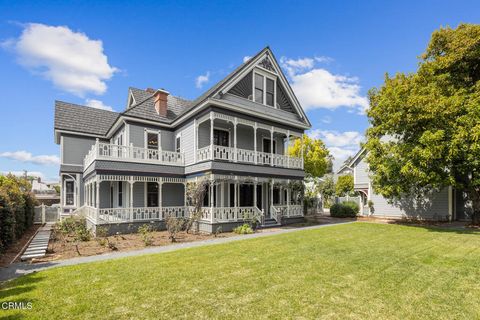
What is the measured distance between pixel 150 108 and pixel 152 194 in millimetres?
6098

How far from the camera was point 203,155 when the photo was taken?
15.6 meters

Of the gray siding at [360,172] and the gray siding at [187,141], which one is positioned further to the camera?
the gray siding at [360,172]

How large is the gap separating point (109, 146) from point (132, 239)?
5650 millimetres

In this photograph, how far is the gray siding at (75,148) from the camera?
70.3ft

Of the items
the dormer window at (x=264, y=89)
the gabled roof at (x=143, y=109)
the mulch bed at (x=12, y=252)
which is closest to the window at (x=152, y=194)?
the gabled roof at (x=143, y=109)

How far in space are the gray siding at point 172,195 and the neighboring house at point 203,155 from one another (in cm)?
7

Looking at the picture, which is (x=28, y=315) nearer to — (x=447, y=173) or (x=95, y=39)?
(x=95, y=39)

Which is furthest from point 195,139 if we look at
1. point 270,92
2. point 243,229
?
Result: point 270,92

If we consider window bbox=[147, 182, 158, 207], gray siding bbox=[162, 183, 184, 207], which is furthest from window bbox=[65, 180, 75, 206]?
gray siding bbox=[162, 183, 184, 207]

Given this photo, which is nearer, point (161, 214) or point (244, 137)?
point (161, 214)

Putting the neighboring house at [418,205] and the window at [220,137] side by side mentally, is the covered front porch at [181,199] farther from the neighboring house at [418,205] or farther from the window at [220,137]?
the neighboring house at [418,205]

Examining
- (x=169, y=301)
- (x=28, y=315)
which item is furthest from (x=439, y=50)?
(x=28, y=315)

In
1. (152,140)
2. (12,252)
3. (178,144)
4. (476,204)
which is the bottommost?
(12,252)

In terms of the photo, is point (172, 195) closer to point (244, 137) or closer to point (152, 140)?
point (152, 140)
